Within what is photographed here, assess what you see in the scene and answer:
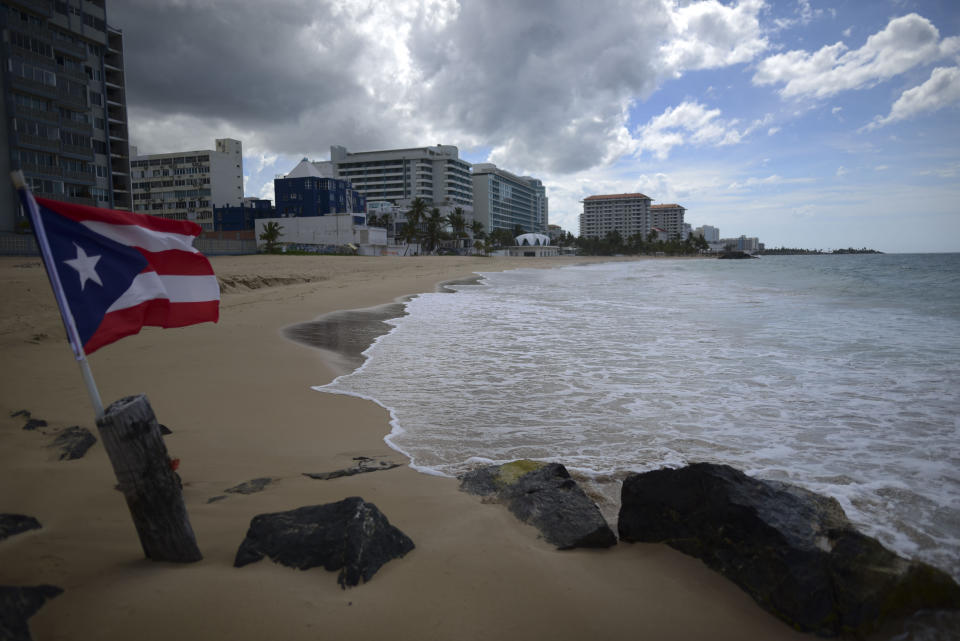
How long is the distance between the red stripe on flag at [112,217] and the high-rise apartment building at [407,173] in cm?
12686

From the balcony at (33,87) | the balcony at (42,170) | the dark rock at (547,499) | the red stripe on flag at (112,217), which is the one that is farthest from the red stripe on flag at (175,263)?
the balcony at (33,87)

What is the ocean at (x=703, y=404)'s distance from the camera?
4328 millimetres

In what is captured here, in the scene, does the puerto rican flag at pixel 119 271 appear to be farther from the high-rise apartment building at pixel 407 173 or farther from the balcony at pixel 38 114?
the high-rise apartment building at pixel 407 173

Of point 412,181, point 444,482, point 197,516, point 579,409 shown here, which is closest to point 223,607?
point 197,516

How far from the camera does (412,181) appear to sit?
129 m

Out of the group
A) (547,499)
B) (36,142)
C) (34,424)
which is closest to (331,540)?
(547,499)

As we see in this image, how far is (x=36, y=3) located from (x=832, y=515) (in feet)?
205

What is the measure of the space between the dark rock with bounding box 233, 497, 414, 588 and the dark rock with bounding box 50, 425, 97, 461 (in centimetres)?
246

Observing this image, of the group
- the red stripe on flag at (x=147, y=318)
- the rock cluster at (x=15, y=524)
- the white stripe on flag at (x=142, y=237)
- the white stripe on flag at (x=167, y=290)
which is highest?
the white stripe on flag at (x=142, y=237)

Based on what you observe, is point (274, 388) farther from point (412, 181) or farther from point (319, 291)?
point (412, 181)

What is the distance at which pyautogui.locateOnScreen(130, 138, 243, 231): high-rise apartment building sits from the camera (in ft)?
314

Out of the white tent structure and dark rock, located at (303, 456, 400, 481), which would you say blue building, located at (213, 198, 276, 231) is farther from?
dark rock, located at (303, 456, 400, 481)

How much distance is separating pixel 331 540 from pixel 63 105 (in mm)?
58554

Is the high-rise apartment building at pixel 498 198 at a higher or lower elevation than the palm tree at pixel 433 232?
higher
